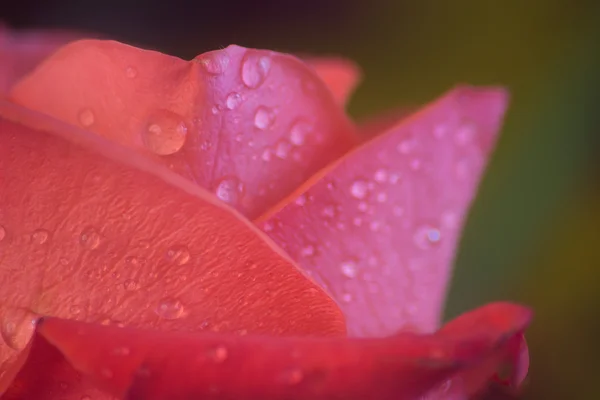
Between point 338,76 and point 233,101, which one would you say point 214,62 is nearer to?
point 233,101

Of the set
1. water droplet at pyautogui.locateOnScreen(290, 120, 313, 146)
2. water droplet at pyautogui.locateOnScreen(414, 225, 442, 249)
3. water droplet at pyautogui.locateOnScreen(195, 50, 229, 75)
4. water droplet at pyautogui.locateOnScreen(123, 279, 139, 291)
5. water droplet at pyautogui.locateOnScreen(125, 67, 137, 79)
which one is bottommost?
water droplet at pyautogui.locateOnScreen(414, 225, 442, 249)

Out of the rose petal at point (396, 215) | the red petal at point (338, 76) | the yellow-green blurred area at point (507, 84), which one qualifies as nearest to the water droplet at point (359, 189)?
the rose petal at point (396, 215)

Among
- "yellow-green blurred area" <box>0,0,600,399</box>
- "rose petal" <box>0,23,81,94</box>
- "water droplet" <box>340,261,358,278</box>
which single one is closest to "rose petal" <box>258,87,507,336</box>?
"water droplet" <box>340,261,358,278</box>

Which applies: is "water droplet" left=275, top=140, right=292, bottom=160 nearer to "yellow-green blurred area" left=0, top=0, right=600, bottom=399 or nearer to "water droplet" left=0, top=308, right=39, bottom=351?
"water droplet" left=0, top=308, right=39, bottom=351

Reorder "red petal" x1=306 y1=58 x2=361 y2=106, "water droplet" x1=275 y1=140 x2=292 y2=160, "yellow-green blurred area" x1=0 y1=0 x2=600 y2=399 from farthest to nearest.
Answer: "yellow-green blurred area" x1=0 y1=0 x2=600 y2=399, "red petal" x1=306 y1=58 x2=361 y2=106, "water droplet" x1=275 y1=140 x2=292 y2=160

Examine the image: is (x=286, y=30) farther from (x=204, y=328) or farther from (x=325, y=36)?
(x=204, y=328)

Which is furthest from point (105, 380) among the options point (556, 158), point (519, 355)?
point (556, 158)

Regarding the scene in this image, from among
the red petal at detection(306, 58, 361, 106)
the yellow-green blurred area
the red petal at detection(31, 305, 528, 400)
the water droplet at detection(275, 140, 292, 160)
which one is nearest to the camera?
the red petal at detection(31, 305, 528, 400)
